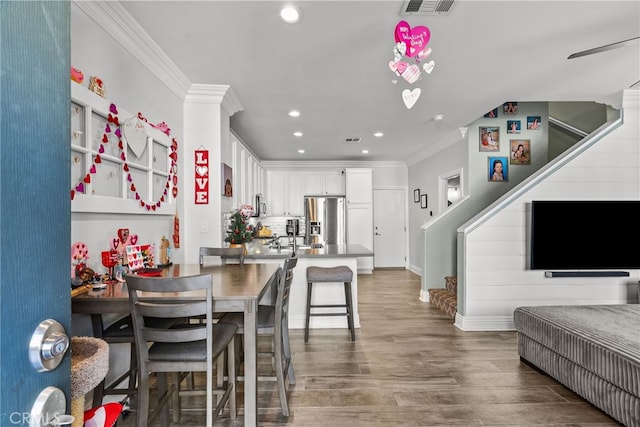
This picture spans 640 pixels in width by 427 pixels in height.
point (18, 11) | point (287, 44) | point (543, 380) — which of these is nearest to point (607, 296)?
point (543, 380)

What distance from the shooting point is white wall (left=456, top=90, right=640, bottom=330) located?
363cm

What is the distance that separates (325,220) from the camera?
7.30 metres

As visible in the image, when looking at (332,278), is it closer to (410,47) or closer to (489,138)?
(410,47)

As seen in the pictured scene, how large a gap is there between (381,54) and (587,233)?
2.90m

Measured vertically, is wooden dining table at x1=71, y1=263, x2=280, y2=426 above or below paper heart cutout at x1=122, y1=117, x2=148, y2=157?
below

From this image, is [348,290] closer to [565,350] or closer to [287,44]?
[565,350]

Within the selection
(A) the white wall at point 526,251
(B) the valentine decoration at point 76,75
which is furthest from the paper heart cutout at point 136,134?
(A) the white wall at point 526,251

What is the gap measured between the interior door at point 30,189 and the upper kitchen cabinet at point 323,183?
23.2ft

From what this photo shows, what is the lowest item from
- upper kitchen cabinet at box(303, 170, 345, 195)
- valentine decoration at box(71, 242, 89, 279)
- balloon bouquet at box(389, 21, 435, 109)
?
valentine decoration at box(71, 242, 89, 279)

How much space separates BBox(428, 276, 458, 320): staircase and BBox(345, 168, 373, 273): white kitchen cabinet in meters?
2.71

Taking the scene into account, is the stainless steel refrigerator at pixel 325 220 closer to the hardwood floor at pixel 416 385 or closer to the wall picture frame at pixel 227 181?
the wall picture frame at pixel 227 181

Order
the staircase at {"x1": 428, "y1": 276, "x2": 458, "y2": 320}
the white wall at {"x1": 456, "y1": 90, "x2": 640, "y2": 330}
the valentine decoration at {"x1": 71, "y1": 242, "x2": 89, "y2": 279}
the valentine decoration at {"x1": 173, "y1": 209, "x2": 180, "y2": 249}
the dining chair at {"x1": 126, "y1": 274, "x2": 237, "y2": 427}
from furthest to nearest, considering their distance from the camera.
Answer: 1. the staircase at {"x1": 428, "y1": 276, "x2": 458, "y2": 320}
2. the white wall at {"x1": 456, "y1": 90, "x2": 640, "y2": 330}
3. the valentine decoration at {"x1": 173, "y1": 209, "x2": 180, "y2": 249}
4. the valentine decoration at {"x1": 71, "y1": 242, "x2": 89, "y2": 279}
5. the dining chair at {"x1": 126, "y1": 274, "x2": 237, "y2": 427}

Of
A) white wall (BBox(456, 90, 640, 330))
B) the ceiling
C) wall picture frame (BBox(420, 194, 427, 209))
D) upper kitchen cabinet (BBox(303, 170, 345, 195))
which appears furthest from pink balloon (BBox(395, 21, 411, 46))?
upper kitchen cabinet (BBox(303, 170, 345, 195))

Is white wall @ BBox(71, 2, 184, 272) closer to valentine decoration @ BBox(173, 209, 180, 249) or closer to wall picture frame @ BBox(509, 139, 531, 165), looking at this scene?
valentine decoration @ BBox(173, 209, 180, 249)
